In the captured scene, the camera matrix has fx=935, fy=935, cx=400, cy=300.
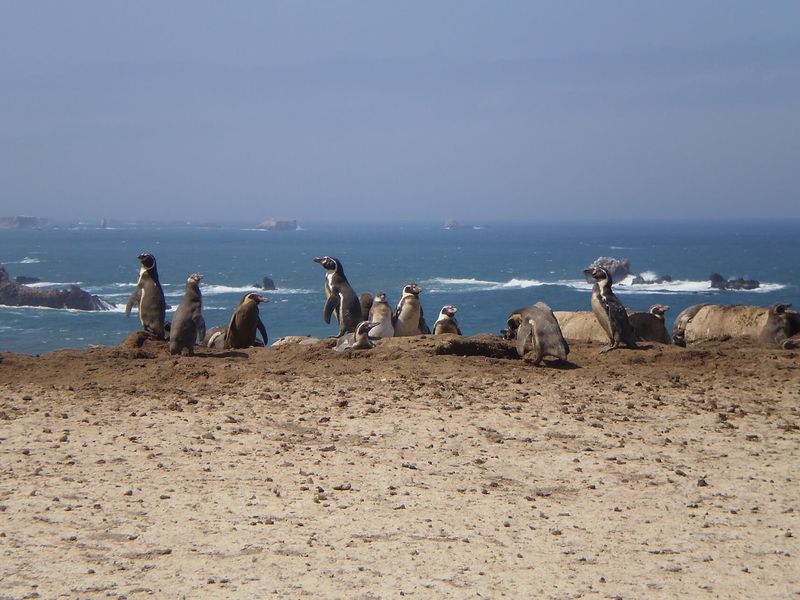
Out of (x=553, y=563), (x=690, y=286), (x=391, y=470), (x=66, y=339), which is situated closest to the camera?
(x=553, y=563)

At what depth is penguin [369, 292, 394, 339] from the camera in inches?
681

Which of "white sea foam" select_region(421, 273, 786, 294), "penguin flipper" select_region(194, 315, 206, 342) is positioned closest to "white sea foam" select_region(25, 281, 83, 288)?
"white sea foam" select_region(421, 273, 786, 294)

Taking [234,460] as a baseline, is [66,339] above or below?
below

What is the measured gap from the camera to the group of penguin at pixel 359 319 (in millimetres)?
13508

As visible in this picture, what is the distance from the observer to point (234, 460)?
29.0 feet

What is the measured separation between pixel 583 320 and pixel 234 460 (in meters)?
11.0

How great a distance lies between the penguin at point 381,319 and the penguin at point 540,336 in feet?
13.4

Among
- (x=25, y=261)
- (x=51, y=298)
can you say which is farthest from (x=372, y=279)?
(x=25, y=261)

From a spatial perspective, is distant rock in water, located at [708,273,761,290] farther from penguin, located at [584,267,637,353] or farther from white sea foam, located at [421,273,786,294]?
penguin, located at [584,267,637,353]

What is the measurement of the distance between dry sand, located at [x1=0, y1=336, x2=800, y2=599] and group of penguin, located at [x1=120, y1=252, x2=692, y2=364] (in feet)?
2.03

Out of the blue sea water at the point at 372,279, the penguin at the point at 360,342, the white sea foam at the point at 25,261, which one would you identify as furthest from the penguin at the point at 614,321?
the white sea foam at the point at 25,261

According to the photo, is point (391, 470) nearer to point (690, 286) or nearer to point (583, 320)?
point (583, 320)

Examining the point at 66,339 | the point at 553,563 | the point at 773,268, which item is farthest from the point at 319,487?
the point at 773,268

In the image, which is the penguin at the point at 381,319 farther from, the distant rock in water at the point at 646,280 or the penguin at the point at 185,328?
the distant rock in water at the point at 646,280
